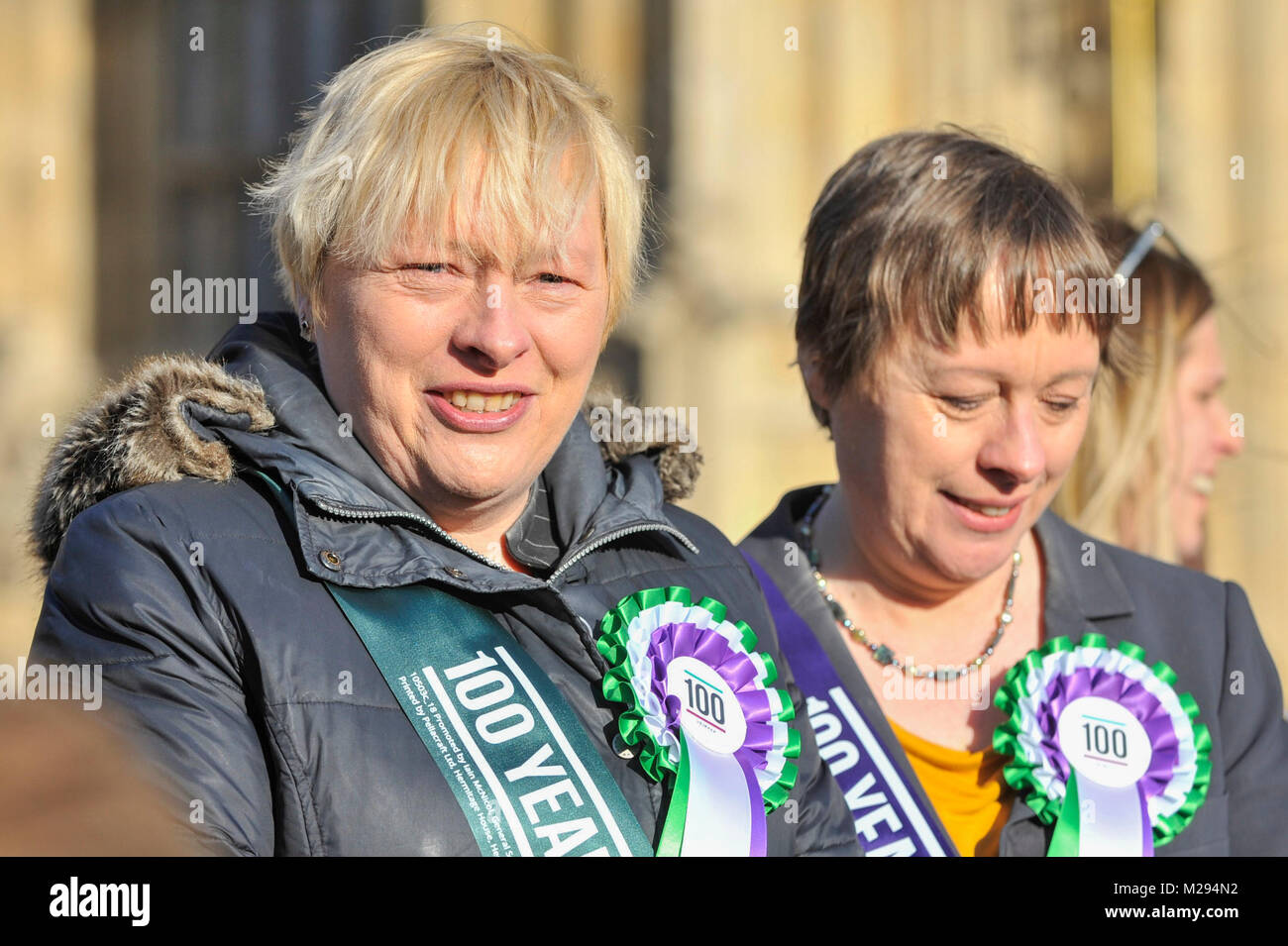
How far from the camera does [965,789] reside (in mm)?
2566

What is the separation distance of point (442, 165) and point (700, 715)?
86 centimetres

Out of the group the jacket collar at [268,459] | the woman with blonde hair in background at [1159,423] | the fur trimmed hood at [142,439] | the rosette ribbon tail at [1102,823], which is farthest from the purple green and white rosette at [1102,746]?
the woman with blonde hair in background at [1159,423]

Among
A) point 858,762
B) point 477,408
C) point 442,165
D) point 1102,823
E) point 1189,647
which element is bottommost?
point 1102,823

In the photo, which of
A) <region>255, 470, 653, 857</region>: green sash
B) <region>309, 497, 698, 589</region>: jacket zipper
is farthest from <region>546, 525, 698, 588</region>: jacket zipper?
<region>255, 470, 653, 857</region>: green sash

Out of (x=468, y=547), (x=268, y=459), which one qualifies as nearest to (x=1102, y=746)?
(x=468, y=547)

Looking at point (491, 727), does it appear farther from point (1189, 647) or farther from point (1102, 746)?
point (1189, 647)

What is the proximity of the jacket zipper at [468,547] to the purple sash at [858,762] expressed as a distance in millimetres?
423

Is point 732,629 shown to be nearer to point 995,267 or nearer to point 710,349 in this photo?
point 995,267

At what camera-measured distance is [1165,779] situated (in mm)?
2559

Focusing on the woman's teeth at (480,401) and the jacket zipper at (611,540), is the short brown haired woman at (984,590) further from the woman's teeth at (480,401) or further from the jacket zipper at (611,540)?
the woman's teeth at (480,401)

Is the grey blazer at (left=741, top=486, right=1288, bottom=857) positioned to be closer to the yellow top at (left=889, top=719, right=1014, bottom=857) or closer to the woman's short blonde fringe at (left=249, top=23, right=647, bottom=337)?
the yellow top at (left=889, top=719, right=1014, bottom=857)

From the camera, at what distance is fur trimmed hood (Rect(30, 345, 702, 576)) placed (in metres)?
1.88

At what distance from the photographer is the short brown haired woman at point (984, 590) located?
253 centimetres

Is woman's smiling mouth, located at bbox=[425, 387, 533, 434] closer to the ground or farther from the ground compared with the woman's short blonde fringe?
closer to the ground
